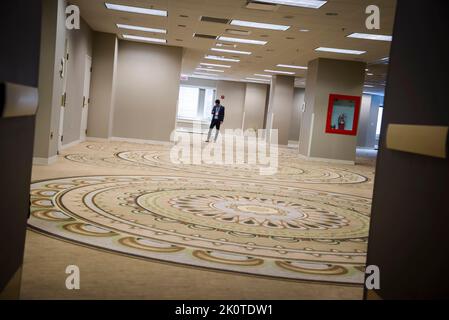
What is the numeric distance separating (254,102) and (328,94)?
1593 cm

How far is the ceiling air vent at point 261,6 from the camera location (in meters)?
9.74

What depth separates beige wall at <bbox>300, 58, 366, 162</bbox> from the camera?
55.0ft

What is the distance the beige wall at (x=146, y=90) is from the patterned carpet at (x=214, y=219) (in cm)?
756

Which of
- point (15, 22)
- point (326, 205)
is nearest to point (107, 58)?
point (326, 205)

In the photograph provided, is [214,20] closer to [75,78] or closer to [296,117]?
[75,78]

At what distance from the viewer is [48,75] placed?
355 inches

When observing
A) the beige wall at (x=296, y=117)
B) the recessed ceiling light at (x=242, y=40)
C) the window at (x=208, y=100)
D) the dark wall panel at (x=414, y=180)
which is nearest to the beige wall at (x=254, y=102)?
the beige wall at (x=296, y=117)

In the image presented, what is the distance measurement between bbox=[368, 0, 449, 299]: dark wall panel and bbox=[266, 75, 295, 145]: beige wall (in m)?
21.0
